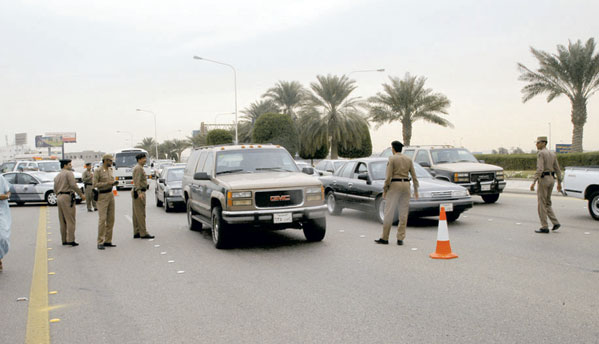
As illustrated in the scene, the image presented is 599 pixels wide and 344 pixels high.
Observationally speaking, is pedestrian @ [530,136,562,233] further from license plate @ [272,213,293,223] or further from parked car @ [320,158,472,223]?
license plate @ [272,213,293,223]

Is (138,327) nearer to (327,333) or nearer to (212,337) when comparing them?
(212,337)

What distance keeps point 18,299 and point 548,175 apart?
362 inches

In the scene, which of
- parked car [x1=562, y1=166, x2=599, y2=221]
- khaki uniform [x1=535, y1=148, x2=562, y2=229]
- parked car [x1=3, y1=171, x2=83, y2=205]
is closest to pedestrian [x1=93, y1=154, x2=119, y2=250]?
khaki uniform [x1=535, y1=148, x2=562, y2=229]

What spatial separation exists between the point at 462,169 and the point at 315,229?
7.83 m

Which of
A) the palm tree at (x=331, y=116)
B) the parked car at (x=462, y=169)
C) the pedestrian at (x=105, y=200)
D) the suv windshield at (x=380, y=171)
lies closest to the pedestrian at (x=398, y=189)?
the suv windshield at (x=380, y=171)

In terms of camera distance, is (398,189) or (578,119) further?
(578,119)

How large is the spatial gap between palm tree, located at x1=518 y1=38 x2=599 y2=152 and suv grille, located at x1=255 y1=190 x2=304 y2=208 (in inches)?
1028

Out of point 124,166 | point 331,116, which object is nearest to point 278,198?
point 124,166

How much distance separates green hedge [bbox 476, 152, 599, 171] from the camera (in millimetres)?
29828

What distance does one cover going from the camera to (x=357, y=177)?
531 inches

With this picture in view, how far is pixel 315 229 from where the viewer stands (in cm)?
988

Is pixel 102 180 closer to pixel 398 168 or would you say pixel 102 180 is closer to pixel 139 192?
pixel 139 192

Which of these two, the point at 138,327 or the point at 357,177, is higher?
the point at 357,177

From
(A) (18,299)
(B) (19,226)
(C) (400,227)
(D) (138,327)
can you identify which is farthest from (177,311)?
(B) (19,226)
